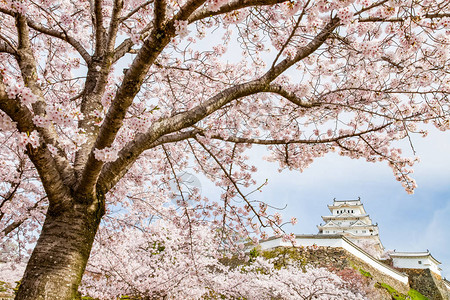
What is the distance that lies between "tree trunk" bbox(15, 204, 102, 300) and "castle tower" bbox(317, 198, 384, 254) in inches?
1347

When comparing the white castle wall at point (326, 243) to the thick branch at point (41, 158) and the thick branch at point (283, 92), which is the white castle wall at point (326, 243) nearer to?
the thick branch at point (283, 92)

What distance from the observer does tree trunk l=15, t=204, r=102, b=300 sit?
2254 mm

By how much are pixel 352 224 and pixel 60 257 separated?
38306 millimetres

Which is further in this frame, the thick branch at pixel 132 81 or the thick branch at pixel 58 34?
the thick branch at pixel 58 34

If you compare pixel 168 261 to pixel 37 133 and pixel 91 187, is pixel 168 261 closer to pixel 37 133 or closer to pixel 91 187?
pixel 91 187

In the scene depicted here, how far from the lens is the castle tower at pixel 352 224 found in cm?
3362

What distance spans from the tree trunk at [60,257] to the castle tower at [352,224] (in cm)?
3420

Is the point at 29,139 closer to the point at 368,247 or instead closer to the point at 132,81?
the point at 132,81

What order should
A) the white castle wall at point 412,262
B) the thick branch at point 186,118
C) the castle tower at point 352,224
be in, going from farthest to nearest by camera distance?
1. the castle tower at point 352,224
2. the white castle wall at point 412,262
3. the thick branch at point 186,118

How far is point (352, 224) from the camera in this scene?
117 ft

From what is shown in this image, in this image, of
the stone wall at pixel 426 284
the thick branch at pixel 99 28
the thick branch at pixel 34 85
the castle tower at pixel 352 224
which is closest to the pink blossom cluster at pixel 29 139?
the thick branch at pixel 34 85

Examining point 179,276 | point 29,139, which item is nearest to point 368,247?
point 179,276

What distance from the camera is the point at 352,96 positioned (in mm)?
4609

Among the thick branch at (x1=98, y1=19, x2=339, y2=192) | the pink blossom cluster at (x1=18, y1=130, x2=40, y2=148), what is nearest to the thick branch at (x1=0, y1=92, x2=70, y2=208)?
the pink blossom cluster at (x1=18, y1=130, x2=40, y2=148)
